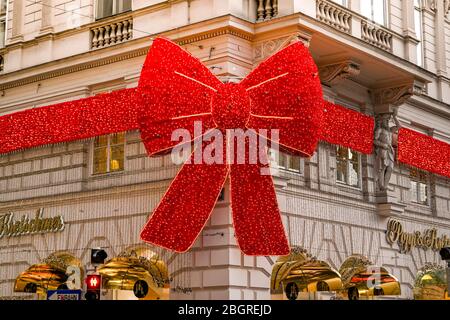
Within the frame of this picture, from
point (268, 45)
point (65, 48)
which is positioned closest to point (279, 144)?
point (268, 45)

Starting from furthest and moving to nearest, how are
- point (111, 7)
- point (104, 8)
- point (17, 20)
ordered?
point (17, 20) → point (104, 8) → point (111, 7)

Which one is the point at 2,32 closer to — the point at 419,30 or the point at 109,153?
the point at 109,153

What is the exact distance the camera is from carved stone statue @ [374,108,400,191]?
72.4 ft

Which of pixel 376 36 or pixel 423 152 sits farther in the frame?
pixel 423 152

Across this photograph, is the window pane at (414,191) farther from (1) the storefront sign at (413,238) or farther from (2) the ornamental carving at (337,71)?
(2) the ornamental carving at (337,71)

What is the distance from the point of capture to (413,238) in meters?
23.1

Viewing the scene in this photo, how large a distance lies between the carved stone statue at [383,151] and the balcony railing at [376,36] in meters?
1.77

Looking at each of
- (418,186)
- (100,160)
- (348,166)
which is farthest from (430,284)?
(100,160)

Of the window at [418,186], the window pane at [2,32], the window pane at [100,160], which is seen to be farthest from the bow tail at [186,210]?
the window pane at [2,32]

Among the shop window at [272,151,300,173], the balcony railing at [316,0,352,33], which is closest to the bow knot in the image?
the shop window at [272,151,300,173]

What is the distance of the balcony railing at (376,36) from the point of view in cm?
2145

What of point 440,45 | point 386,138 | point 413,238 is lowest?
point 413,238

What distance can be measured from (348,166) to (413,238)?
302 centimetres

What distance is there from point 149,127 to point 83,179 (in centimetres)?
350
